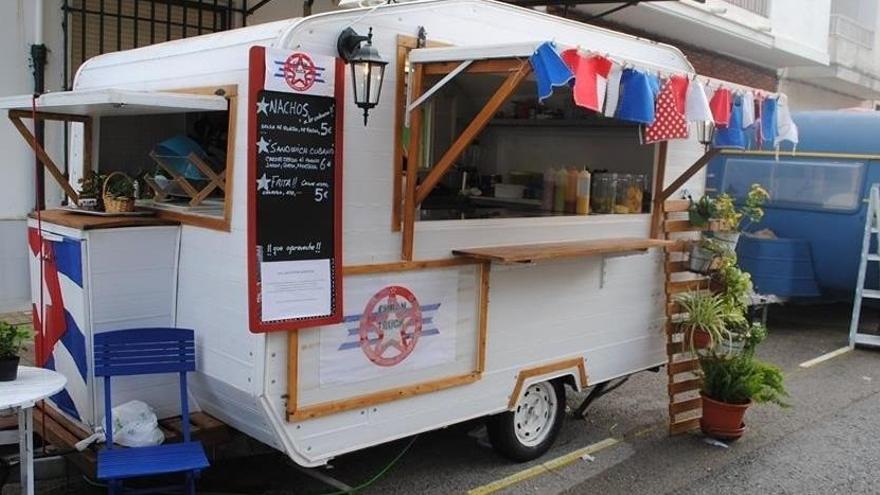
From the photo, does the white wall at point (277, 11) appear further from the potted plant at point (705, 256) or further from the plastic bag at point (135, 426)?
the plastic bag at point (135, 426)

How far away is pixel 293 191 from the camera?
3803 mm

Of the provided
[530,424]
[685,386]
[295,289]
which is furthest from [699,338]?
[295,289]

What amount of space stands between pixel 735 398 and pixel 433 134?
9.16 feet

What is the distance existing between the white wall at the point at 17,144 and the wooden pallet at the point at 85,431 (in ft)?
11.2

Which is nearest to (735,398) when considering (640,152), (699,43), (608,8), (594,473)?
(594,473)

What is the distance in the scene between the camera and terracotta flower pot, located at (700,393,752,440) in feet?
18.6

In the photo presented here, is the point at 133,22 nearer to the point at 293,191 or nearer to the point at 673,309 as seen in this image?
the point at 293,191

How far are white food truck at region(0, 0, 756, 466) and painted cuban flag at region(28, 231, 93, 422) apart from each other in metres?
0.02

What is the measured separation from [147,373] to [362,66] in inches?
73.7

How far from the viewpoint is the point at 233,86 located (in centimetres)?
394

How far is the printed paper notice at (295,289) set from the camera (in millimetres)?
3742

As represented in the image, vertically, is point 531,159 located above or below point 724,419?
above

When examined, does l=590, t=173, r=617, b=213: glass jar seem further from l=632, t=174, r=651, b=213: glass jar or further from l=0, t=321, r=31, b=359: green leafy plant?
l=0, t=321, r=31, b=359: green leafy plant

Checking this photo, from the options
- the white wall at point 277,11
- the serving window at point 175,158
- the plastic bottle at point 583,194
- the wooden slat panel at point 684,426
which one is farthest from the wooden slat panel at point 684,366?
the white wall at point 277,11
